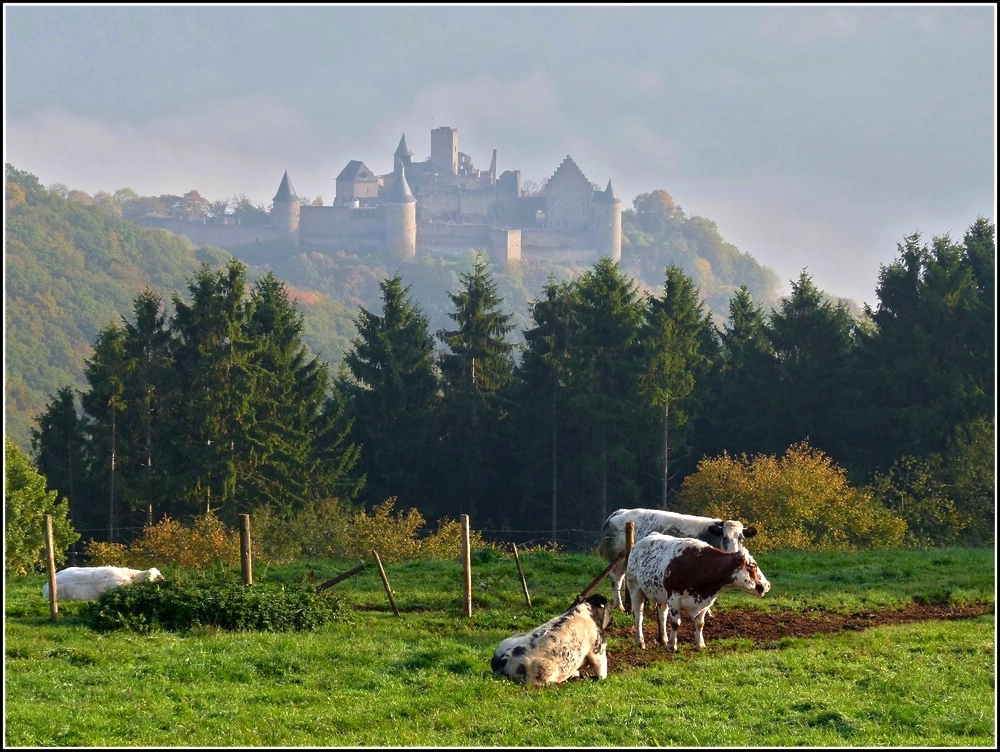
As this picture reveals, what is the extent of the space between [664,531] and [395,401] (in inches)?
1355

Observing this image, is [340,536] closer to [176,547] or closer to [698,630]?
[176,547]

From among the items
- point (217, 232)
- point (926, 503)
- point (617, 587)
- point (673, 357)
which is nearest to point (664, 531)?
point (617, 587)

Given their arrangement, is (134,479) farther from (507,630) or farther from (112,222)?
(112,222)

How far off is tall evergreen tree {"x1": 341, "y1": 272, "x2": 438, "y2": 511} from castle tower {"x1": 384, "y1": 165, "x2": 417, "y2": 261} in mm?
120256

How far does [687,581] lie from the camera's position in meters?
14.4

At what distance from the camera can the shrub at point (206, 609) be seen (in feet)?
49.2

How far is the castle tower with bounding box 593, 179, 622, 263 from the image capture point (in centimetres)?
18638

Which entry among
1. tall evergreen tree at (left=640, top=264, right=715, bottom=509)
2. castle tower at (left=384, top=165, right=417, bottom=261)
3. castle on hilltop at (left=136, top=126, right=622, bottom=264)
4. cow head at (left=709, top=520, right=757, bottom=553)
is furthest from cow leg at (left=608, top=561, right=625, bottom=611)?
castle tower at (left=384, top=165, right=417, bottom=261)

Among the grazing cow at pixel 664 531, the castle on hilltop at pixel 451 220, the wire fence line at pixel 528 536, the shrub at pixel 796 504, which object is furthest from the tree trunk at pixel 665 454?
the castle on hilltop at pixel 451 220

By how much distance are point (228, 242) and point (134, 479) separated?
140872 mm

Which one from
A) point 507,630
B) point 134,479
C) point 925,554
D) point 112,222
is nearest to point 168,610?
point 507,630

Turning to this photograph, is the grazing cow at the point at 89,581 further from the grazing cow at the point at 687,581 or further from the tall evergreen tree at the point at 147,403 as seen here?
the tall evergreen tree at the point at 147,403

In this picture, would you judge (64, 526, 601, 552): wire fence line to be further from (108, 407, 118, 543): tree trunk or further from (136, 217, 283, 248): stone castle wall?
(136, 217, 283, 248): stone castle wall

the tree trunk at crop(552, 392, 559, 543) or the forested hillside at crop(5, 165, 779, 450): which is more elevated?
the forested hillside at crop(5, 165, 779, 450)
